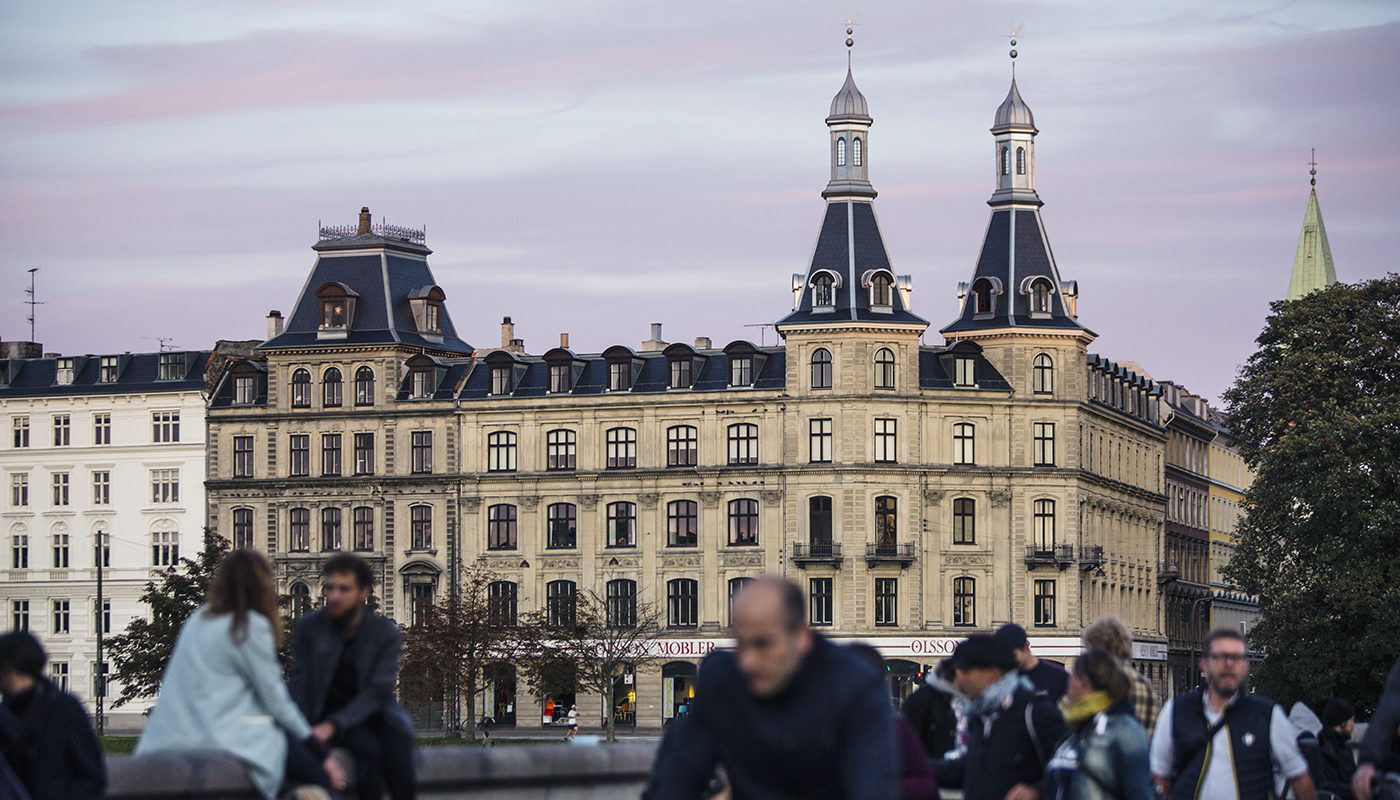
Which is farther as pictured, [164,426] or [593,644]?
[164,426]

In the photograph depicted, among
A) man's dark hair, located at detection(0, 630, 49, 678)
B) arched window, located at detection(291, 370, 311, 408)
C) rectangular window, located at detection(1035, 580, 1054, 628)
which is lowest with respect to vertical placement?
rectangular window, located at detection(1035, 580, 1054, 628)

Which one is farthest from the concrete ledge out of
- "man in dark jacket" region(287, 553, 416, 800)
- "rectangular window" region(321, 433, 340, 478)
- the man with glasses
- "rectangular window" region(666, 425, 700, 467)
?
"rectangular window" region(321, 433, 340, 478)

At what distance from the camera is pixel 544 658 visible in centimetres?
8412

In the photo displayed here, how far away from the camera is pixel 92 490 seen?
321 feet

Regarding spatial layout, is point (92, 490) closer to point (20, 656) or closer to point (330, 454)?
point (330, 454)

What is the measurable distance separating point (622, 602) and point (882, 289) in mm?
15237

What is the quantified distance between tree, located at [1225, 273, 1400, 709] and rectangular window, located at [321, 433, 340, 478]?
1547 inches

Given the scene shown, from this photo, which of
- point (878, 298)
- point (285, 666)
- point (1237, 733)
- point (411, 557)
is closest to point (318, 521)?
point (411, 557)

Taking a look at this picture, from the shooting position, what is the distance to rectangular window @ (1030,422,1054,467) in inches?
3469

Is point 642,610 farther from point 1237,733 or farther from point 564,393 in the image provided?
point 1237,733

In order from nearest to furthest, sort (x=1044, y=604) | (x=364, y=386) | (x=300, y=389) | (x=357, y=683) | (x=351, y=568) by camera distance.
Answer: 1. (x=351, y=568)
2. (x=357, y=683)
3. (x=1044, y=604)
4. (x=364, y=386)
5. (x=300, y=389)

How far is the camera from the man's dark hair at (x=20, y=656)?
429 inches

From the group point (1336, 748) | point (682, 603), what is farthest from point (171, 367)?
point (1336, 748)

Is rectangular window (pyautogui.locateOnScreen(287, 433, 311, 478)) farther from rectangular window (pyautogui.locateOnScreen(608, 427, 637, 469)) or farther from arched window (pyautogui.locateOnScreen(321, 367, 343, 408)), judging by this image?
rectangular window (pyautogui.locateOnScreen(608, 427, 637, 469))
